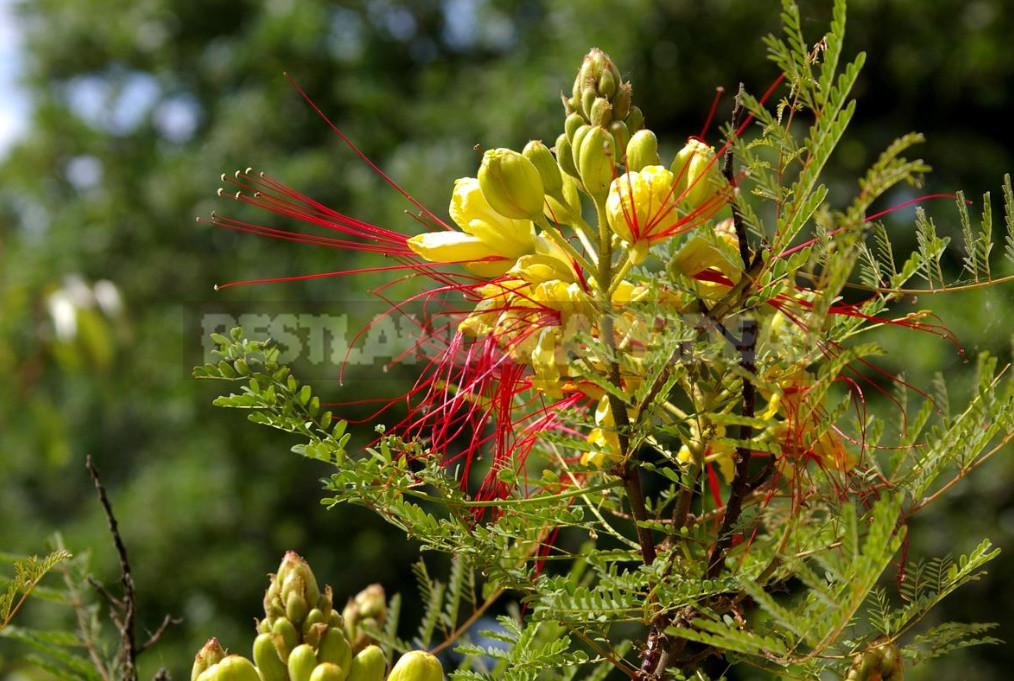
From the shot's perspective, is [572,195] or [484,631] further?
[572,195]

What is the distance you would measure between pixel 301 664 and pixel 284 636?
3cm

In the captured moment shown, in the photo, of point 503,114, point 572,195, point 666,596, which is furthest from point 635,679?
point 503,114

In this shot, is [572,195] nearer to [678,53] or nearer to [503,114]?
[503,114]

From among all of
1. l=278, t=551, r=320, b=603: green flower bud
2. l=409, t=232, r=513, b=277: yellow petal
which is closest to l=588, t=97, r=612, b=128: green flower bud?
l=409, t=232, r=513, b=277: yellow petal

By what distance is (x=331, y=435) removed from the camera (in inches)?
24.1

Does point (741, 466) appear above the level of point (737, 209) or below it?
below

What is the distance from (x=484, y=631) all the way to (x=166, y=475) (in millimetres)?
5070

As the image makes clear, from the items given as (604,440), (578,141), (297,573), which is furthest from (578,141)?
(297,573)

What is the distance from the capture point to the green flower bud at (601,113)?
2.31 ft

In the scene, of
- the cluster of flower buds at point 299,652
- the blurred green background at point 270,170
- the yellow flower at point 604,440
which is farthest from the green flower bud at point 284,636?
the blurred green background at point 270,170

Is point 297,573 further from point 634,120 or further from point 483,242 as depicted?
point 634,120

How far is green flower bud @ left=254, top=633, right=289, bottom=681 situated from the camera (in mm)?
664

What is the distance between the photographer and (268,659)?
0.67m

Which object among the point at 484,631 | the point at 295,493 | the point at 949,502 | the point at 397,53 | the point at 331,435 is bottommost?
the point at 295,493
